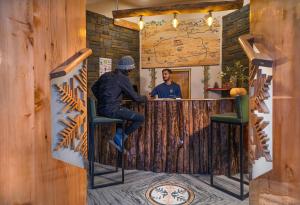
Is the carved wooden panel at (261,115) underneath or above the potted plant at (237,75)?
underneath

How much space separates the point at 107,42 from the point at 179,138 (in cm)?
299

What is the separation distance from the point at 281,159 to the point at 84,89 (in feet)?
4.52

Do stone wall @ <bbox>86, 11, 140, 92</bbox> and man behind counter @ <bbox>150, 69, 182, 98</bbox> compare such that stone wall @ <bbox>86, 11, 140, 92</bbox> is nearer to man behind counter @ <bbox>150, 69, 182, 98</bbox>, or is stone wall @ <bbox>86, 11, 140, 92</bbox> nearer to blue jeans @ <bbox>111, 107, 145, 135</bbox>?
man behind counter @ <bbox>150, 69, 182, 98</bbox>

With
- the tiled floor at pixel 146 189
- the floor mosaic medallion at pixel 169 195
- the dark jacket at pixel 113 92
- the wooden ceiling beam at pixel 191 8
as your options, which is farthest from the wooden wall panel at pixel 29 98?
the wooden ceiling beam at pixel 191 8

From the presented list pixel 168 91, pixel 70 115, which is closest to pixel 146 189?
pixel 70 115

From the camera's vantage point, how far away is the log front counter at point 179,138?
3340 millimetres

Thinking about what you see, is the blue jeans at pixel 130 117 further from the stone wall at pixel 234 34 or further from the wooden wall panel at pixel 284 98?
the stone wall at pixel 234 34

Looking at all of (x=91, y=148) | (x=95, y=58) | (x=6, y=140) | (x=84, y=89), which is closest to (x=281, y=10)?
(x=84, y=89)

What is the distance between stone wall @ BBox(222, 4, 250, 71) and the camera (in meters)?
4.59

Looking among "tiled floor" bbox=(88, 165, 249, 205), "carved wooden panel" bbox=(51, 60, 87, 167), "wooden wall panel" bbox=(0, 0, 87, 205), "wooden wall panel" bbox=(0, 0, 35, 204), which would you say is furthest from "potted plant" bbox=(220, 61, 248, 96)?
"wooden wall panel" bbox=(0, 0, 35, 204)

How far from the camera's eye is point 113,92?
10.5 ft

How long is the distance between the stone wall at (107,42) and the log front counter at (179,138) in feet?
6.25

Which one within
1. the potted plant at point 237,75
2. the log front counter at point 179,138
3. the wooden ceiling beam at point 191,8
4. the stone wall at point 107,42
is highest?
the wooden ceiling beam at point 191,8

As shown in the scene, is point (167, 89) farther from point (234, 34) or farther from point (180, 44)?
point (234, 34)
